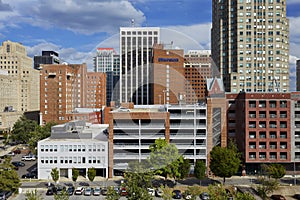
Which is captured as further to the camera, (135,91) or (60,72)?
(135,91)

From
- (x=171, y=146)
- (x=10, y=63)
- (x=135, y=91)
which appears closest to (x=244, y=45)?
(x=171, y=146)

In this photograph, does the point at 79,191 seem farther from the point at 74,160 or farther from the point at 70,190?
the point at 74,160

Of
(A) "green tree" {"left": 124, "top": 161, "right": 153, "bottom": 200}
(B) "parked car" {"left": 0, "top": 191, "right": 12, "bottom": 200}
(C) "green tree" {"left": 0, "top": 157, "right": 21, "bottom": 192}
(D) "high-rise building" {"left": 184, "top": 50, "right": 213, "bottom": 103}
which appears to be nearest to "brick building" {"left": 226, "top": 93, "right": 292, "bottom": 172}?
(A) "green tree" {"left": 124, "top": 161, "right": 153, "bottom": 200}

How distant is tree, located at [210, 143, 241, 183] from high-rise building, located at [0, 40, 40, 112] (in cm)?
4335

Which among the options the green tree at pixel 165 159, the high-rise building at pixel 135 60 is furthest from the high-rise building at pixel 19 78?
the green tree at pixel 165 159

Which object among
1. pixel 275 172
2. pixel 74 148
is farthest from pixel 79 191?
pixel 275 172

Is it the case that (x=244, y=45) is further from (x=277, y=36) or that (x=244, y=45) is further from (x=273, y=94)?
(x=273, y=94)

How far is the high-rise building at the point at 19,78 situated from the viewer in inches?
2318

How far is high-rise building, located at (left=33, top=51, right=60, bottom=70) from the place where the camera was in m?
87.6

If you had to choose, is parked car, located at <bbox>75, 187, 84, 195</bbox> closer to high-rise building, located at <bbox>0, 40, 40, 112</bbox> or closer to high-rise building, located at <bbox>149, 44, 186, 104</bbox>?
high-rise building, located at <bbox>149, 44, 186, 104</bbox>

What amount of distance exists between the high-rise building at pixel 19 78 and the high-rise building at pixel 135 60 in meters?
17.6

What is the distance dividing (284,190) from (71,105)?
30.3 m

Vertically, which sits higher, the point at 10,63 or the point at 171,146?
the point at 10,63

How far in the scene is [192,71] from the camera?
205ft
